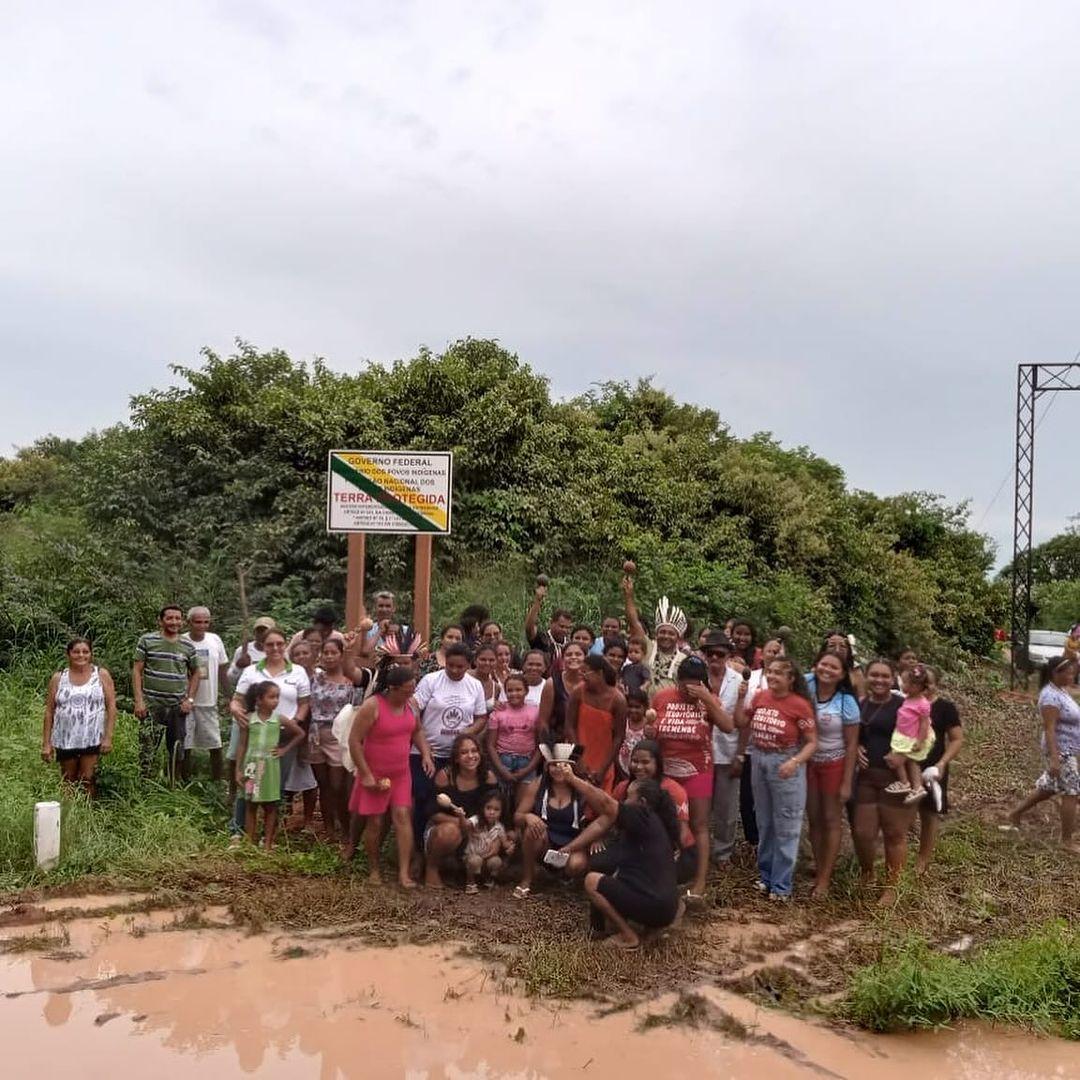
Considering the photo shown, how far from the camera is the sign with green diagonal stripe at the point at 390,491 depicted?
9.58 m

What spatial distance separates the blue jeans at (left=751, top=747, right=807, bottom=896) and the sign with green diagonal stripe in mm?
4258

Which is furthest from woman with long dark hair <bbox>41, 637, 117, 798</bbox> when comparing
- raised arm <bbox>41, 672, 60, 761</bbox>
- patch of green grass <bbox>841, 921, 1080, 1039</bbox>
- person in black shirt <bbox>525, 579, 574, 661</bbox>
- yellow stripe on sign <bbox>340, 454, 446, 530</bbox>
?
patch of green grass <bbox>841, 921, 1080, 1039</bbox>

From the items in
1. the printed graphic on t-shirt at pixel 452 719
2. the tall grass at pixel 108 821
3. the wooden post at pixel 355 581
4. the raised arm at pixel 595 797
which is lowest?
the tall grass at pixel 108 821

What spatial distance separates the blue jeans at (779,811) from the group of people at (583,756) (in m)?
0.01

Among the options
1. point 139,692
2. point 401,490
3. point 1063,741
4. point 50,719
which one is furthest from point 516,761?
point 1063,741

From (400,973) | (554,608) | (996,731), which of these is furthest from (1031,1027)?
(996,731)

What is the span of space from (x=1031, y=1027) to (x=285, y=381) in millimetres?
12760

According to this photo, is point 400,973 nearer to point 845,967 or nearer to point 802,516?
point 845,967

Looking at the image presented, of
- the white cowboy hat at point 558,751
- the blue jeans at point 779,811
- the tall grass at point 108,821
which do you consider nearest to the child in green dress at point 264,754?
the tall grass at point 108,821

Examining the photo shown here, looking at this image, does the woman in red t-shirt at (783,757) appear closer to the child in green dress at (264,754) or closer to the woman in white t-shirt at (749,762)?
the woman in white t-shirt at (749,762)

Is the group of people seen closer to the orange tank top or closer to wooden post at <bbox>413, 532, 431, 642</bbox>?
the orange tank top

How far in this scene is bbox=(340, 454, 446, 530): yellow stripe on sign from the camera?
31.5 feet

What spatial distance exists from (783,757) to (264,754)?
338cm

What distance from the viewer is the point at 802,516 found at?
18.0m
